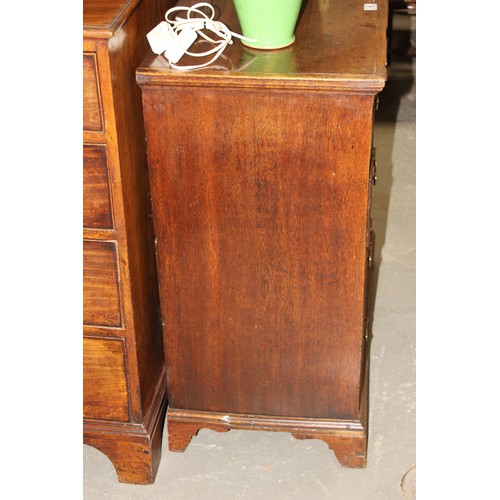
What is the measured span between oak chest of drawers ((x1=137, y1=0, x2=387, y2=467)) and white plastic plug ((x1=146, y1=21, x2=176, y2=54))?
36mm

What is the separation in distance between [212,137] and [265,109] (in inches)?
5.3

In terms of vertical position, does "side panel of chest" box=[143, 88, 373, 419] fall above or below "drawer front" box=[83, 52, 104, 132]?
below

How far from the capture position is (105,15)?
186cm

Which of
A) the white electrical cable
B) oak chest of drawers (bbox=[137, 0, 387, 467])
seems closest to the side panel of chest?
oak chest of drawers (bbox=[137, 0, 387, 467])

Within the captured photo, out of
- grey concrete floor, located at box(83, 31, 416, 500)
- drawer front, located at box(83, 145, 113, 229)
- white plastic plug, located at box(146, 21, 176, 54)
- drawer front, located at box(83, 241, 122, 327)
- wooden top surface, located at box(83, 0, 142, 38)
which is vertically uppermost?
wooden top surface, located at box(83, 0, 142, 38)

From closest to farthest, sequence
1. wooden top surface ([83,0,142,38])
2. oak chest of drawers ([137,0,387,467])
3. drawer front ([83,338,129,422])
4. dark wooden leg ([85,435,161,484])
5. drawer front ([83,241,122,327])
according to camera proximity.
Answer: wooden top surface ([83,0,142,38])
oak chest of drawers ([137,0,387,467])
drawer front ([83,241,122,327])
drawer front ([83,338,129,422])
dark wooden leg ([85,435,161,484])

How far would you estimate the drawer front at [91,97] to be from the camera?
182cm

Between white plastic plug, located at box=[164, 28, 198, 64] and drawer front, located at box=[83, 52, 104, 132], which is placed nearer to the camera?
drawer front, located at box=[83, 52, 104, 132]

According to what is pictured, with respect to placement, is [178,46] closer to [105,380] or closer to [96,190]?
[96,190]

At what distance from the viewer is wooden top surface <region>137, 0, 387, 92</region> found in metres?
1.86

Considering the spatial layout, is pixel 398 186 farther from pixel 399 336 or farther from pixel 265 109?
pixel 265 109

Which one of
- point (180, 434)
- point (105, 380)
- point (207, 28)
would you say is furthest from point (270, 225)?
point (180, 434)

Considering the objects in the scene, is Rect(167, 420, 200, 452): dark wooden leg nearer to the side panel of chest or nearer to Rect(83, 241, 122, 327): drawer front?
the side panel of chest
